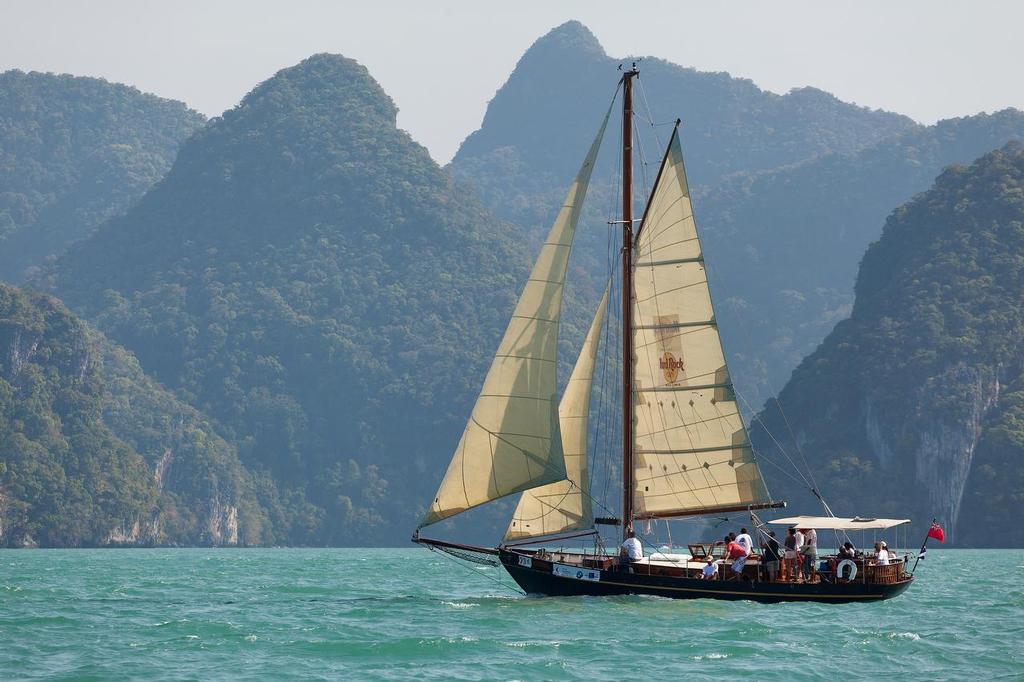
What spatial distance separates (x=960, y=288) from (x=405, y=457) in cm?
7777

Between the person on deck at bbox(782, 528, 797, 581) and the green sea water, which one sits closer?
the green sea water

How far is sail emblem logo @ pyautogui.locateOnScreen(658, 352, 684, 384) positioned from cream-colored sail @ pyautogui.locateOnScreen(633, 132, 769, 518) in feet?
0.08

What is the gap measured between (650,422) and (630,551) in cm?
315

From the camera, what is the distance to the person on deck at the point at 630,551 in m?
39.7

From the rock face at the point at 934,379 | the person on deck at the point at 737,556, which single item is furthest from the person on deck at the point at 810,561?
the rock face at the point at 934,379

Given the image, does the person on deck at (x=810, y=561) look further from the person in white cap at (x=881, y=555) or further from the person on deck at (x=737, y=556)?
the person in white cap at (x=881, y=555)

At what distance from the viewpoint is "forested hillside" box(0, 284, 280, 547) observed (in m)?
139

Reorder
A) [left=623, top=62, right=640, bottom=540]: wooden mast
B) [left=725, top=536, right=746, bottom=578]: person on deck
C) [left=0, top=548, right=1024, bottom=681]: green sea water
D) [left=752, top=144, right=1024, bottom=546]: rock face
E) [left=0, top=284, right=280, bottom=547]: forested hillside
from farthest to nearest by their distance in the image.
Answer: [left=0, top=284, right=280, bottom=547]: forested hillside, [left=752, top=144, right=1024, bottom=546]: rock face, [left=623, top=62, right=640, bottom=540]: wooden mast, [left=725, top=536, right=746, bottom=578]: person on deck, [left=0, top=548, right=1024, bottom=681]: green sea water

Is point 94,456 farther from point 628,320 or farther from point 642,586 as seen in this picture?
point 642,586

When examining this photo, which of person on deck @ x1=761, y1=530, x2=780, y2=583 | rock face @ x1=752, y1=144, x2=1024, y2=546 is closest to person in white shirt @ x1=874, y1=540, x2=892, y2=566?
person on deck @ x1=761, y1=530, x2=780, y2=583

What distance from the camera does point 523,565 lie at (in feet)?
134

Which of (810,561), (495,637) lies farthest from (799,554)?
(495,637)

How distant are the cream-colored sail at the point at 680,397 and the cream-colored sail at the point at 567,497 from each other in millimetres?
1703

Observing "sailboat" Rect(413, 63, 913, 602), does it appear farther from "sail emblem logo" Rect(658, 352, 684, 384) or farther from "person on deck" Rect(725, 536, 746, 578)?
"person on deck" Rect(725, 536, 746, 578)
